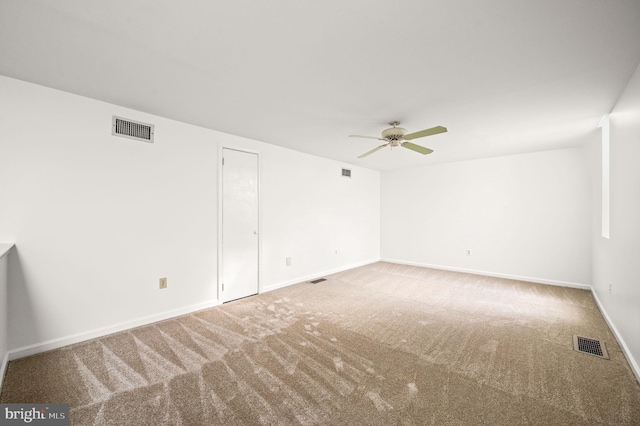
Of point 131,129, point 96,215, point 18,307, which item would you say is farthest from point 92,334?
point 131,129

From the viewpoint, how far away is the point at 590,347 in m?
2.46

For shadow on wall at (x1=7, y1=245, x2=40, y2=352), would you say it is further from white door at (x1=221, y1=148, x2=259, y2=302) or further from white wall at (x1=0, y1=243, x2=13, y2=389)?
white door at (x1=221, y1=148, x2=259, y2=302)

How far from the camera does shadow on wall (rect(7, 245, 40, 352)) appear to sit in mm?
2211

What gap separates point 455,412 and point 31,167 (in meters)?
3.86

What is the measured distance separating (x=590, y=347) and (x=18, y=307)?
5192mm

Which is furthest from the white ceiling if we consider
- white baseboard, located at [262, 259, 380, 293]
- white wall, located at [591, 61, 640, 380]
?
white baseboard, located at [262, 259, 380, 293]

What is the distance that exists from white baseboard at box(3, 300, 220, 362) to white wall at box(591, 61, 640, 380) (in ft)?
14.2

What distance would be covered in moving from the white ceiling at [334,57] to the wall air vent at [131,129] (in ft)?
0.64

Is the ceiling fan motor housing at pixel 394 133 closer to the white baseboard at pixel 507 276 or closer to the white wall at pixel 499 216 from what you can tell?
the white wall at pixel 499 216

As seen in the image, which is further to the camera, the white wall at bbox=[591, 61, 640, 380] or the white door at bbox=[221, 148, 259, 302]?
the white door at bbox=[221, 148, 259, 302]

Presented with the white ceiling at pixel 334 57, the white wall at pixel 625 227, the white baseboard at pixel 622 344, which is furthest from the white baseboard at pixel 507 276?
the white ceiling at pixel 334 57

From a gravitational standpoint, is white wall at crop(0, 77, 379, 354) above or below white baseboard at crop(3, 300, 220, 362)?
above

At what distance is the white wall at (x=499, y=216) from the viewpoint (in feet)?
14.6

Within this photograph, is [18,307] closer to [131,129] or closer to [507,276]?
[131,129]
